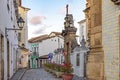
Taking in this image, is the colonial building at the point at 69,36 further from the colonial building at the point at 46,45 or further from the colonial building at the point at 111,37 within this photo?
the colonial building at the point at 46,45

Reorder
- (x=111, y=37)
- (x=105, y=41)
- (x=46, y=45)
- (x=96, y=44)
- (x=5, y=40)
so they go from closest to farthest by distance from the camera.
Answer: (x=111, y=37) < (x=105, y=41) < (x=96, y=44) < (x=5, y=40) < (x=46, y=45)

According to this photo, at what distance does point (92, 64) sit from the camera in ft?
34.6

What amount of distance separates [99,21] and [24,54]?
49.4 m

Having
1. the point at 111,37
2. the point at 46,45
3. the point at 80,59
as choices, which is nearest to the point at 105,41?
the point at 111,37

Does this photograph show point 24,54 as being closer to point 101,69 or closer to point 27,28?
point 27,28

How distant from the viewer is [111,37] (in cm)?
938

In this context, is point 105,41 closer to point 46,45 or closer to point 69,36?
point 69,36

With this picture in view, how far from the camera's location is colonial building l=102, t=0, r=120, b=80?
8969mm

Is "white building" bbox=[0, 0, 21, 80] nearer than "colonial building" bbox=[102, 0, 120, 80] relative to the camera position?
No

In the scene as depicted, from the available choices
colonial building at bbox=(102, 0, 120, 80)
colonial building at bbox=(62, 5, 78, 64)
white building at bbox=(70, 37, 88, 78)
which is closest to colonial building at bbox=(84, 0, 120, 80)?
colonial building at bbox=(102, 0, 120, 80)

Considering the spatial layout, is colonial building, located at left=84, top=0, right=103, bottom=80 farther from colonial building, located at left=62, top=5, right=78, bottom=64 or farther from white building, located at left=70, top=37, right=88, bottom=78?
colonial building, located at left=62, top=5, right=78, bottom=64

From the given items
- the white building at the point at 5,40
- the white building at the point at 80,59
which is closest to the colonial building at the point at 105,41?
the white building at the point at 5,40

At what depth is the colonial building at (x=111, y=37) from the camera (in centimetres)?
897

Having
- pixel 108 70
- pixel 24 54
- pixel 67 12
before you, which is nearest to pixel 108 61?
pixel 108 70
